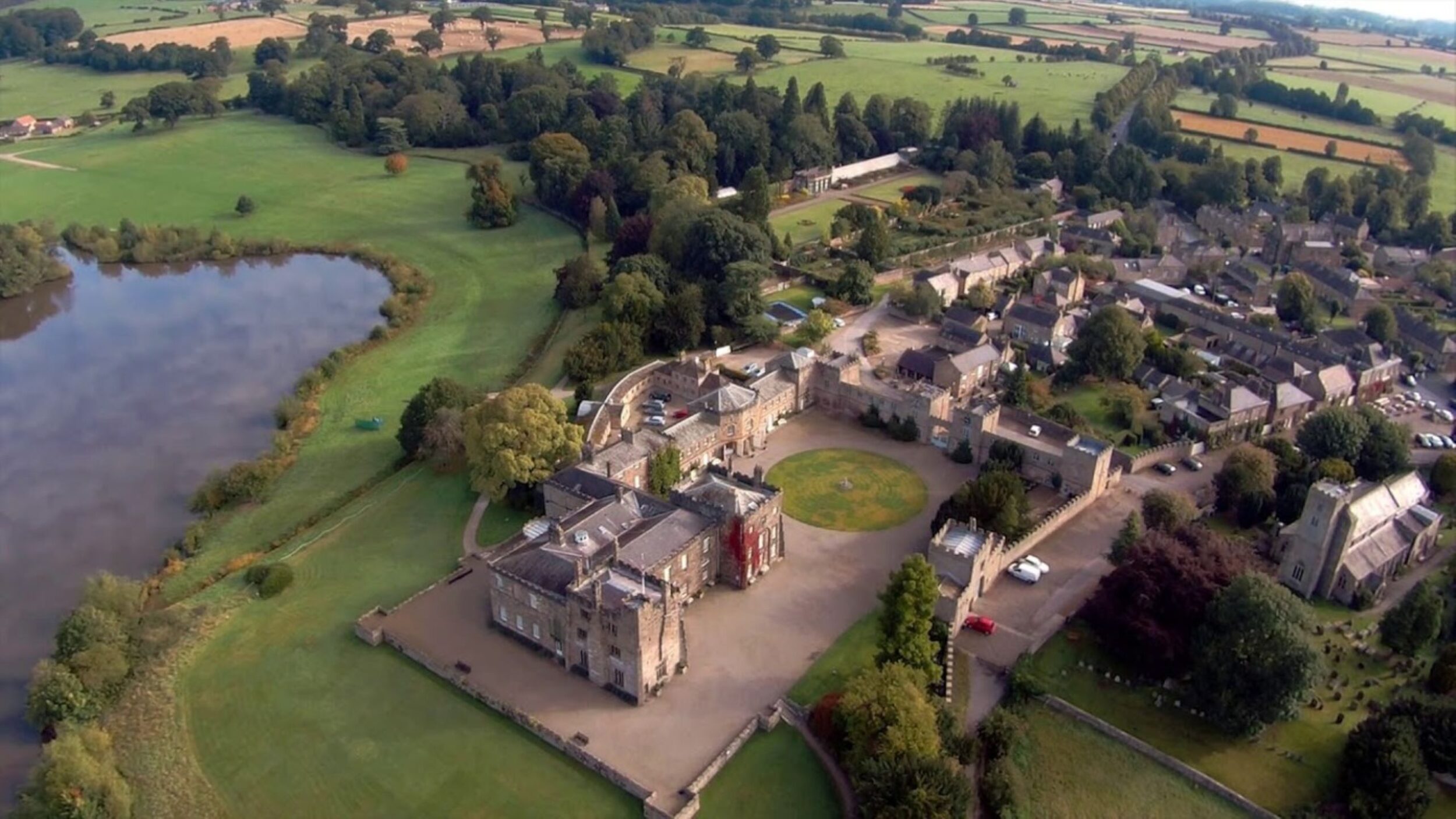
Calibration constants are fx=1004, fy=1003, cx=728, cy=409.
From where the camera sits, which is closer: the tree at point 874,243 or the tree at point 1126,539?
the tree at point 1126,539

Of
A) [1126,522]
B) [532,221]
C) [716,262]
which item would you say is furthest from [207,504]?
[532,221]

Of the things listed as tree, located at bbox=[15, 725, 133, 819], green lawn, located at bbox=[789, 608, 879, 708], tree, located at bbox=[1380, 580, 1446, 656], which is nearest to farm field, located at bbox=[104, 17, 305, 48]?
tree, located at bbox=[15, 725, 133, 819]

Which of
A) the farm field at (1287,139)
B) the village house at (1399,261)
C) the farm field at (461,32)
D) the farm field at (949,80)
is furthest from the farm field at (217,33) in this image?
the village house at (1399,261)

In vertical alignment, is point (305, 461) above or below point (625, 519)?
below

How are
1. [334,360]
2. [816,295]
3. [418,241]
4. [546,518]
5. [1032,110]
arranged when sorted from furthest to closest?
[1032,110] < [418,241] < [816,295] < [334,360] < [546,518]

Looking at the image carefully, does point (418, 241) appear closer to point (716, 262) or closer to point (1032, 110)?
point (716, 262)

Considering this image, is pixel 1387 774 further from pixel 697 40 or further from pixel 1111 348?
pixel 697 40

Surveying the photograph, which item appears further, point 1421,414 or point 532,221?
point 532,221

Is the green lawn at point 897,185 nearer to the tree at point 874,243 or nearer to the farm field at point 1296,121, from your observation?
the tree at point 874,243
